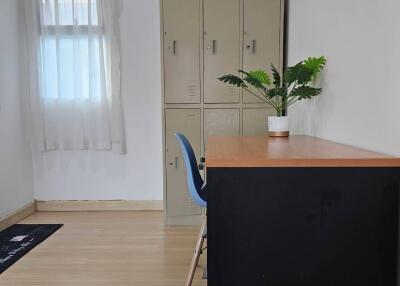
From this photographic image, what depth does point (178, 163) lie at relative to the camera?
332cm

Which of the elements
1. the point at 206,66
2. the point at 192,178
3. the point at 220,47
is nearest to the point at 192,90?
the point at 206,66

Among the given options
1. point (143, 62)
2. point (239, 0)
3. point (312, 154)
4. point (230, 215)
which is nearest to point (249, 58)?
point (239, 0)

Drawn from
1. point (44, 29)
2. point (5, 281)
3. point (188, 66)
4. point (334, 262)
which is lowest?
point (5, 281)

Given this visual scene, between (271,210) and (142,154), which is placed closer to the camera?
(271,210)

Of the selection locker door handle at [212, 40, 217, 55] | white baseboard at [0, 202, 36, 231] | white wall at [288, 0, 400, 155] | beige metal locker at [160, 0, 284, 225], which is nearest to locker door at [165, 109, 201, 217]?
beige metal locker at [160, 0, 284, 225]

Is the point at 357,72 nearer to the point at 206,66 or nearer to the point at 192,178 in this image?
the point at 192,178

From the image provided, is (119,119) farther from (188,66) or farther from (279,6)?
(279,6)

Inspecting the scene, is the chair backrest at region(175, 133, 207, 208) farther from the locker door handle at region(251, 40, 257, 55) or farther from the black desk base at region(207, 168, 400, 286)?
the locker door handle at region(251, 40, 257, 55)

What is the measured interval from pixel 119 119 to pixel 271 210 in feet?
8.65

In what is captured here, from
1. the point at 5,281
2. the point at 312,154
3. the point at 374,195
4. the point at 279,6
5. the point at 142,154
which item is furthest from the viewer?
the point at 142,154

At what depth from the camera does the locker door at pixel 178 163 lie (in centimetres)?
328

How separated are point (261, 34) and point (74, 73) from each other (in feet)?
6.25

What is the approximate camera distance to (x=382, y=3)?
4.80ft

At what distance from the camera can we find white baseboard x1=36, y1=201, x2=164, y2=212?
381cm
